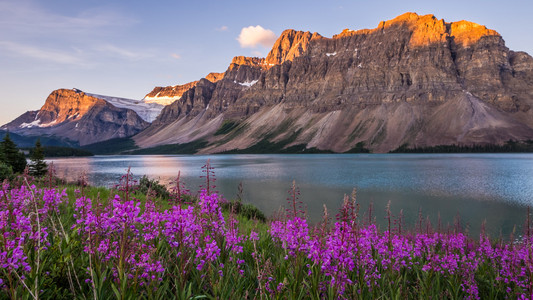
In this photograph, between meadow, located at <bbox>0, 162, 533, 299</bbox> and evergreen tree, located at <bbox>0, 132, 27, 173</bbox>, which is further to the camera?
evergreen tree, located at <bbox>0, 132, 27, 173</bbox>

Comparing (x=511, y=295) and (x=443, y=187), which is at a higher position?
(x=511, y=295)

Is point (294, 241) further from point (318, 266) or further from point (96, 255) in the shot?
point (96, 255)

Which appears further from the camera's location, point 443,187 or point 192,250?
point 443,187

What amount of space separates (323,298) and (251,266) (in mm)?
1934

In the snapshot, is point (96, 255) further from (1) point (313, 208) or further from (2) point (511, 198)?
(2) point (511, 198)

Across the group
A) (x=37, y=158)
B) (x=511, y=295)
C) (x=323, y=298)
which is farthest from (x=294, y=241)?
(x=37, y=158)

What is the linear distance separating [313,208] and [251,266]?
36587 millimetres

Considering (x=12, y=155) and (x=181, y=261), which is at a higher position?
(x=12, y=155)

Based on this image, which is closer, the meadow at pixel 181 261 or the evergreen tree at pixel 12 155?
the meadow at pixel 181 261

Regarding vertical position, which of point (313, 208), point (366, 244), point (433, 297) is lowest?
point (313, 208)

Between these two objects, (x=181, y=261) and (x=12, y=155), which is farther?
(x=12, y=155)

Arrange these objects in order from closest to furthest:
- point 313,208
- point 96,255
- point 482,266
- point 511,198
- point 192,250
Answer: point 96,255
point 192,250
point 482,266
point 313,208
point 511,198

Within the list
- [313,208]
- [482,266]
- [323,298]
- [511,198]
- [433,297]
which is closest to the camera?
[323,298]

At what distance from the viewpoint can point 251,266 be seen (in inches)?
248
